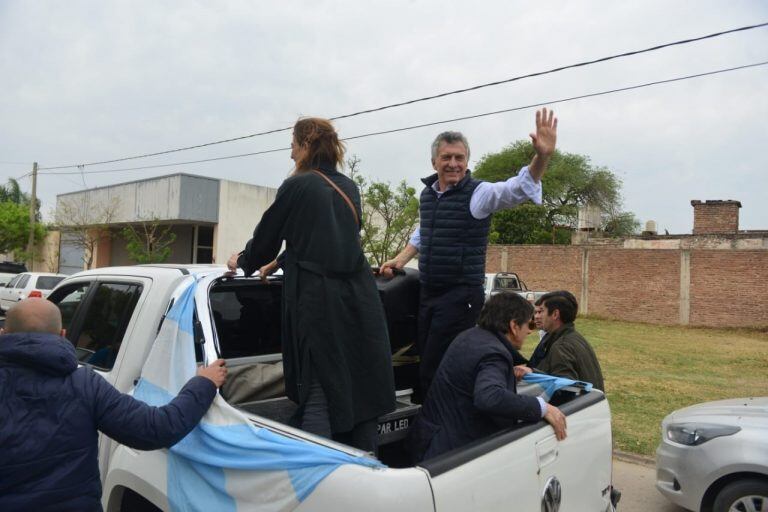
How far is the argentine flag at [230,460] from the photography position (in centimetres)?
180

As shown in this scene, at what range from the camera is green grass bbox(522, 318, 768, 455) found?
24.7ft

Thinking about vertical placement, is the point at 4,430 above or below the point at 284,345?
below

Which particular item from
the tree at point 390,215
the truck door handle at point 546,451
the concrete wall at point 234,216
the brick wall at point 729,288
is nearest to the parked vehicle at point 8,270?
the concrete wall at point 234,216

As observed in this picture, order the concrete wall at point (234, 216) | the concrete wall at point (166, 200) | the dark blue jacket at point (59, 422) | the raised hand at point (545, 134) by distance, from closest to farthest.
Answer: the dark blue jacket at point (59, 422)
the raised hand at point (545, 134)
the concrete wall at point (166, 200)
the concrete wall at point (234, 216)

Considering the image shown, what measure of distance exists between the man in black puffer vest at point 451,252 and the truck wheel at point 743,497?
2.33m

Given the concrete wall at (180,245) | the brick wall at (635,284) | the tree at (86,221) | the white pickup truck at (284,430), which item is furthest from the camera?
the concrete wall at (180,245)

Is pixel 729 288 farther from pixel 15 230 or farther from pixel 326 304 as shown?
pixel 15 230

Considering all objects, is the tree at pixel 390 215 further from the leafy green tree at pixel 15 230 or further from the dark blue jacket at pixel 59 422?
the leafy green tree at pixel 15 230

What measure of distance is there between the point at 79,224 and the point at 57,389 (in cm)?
2993

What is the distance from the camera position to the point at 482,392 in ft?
8.18

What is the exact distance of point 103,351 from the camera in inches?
123

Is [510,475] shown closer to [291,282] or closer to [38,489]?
[291,282]

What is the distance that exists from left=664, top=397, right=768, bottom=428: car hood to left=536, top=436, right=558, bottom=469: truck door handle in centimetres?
255

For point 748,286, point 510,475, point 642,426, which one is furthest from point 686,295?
point 510,475
